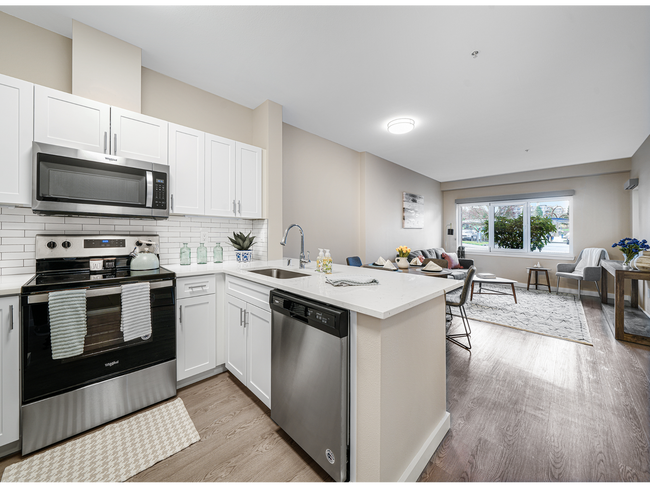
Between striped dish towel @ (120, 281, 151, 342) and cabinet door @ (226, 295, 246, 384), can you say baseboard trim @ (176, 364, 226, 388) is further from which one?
striped dish towel @ (120, 281, 151, 342)

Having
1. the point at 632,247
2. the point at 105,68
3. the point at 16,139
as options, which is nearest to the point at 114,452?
the point at 16,139

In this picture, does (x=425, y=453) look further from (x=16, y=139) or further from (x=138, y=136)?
(x=16, y=139)

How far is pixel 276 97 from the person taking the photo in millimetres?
2939

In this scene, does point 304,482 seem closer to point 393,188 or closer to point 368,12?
point 368,12

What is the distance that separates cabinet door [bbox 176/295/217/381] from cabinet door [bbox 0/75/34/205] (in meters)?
1.23

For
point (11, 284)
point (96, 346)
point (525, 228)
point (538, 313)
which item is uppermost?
point (525, 228)

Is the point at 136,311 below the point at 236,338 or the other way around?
the other way around

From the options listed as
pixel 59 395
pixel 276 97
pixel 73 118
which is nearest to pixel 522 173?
pixel 276 97

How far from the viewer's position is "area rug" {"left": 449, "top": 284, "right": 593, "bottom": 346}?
335 centimetres

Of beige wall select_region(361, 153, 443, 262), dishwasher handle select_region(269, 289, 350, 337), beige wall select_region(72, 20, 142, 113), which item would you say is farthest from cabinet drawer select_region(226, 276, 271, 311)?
beige wall select_region(361, 153, 443, 262)

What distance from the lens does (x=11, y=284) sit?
4.99ft

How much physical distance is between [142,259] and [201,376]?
1.13 metres

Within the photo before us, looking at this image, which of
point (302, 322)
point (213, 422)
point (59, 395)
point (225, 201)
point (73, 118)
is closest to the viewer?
point (302, 322)

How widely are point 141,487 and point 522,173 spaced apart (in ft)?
26.9
